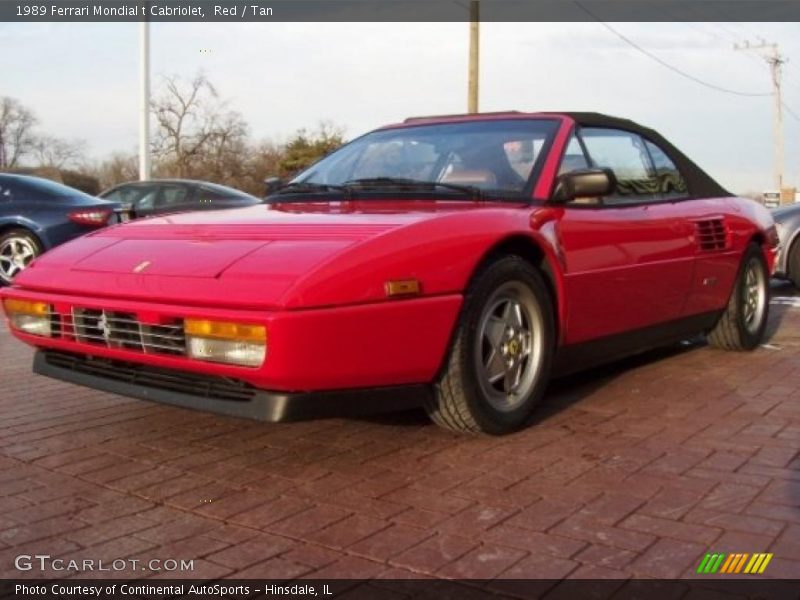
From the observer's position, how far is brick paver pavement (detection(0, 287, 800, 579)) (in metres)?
2.39

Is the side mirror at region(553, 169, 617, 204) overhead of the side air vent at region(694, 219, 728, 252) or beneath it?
overhead

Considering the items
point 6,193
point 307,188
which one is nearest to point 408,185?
point 307,188

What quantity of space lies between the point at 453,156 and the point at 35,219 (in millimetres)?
6116

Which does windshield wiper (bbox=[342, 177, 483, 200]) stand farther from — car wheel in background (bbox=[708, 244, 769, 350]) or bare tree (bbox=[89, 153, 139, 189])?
bare tree (bbox=[89, 153, 139, 189])

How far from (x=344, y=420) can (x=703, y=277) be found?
2.32 metres

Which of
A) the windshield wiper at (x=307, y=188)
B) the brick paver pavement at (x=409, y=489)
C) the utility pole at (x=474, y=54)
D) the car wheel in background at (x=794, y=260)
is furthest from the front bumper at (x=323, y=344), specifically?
the utility pole at (x=474, y=54)

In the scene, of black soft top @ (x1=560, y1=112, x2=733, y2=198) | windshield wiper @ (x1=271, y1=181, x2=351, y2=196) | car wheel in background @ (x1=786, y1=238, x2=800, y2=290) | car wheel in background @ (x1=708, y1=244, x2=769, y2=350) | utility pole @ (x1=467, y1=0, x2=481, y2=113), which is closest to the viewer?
windshield wiper @ (x1=271, y1=181, x2=351, y2=196)

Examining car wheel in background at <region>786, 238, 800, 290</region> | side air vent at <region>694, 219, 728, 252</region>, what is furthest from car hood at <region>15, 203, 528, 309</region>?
car wheel in background at <region>786, 238, 800, 290</region>

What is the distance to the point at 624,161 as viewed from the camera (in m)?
4.59

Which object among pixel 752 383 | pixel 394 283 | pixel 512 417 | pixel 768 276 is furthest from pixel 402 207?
pixel 768 276

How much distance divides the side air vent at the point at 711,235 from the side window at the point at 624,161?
1.11 feet

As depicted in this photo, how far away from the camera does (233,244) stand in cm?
314

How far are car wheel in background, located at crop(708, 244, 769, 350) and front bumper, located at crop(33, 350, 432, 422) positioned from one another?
9.49ft
